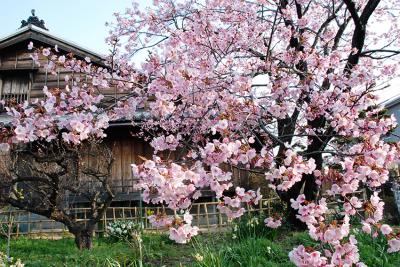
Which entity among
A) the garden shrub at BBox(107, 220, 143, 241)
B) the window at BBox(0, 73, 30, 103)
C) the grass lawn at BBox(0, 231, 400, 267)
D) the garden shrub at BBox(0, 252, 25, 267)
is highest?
the window at BBox(0, 73, 30, 103)

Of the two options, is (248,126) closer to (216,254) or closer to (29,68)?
(216,254)

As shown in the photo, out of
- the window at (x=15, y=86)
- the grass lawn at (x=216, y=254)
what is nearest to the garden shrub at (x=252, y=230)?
the grass lawn at (x=216, y=254)

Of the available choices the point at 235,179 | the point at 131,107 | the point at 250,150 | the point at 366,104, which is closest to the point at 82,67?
the point at 131,107

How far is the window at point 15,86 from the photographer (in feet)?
45.3

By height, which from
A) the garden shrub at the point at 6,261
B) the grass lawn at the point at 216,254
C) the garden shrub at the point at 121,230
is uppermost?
the garden shrub at the point at 121,230

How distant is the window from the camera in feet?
45.3

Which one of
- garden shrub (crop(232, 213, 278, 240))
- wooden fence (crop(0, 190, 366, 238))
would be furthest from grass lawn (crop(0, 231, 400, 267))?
wooden fence (crop(0, 190, 366, 238))

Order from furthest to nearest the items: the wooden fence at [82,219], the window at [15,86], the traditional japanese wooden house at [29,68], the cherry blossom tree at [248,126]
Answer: the window at [15,86] < the traditional japanese wooden house at [29,68] < the wooden fence at [82,219] < the cherry blossom tree at [248,126]

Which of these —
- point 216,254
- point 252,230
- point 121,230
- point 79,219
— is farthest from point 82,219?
point 216,254

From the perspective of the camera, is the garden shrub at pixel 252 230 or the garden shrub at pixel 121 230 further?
the garden shrub at pixel 121 230

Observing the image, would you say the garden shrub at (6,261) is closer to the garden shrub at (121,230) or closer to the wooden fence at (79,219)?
the garden shrub at (121,230)

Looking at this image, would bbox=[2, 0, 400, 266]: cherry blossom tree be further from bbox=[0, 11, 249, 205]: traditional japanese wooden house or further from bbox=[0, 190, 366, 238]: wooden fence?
bbox=[0, 11, 249, 205]: traditional japanese wooden house

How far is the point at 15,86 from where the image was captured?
14.0m

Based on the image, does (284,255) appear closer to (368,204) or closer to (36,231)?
(368,204)
